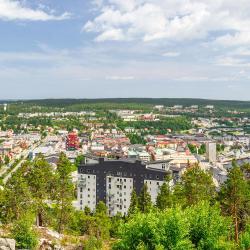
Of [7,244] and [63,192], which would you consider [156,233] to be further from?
[63,192]

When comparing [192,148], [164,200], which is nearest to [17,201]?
[164,200]

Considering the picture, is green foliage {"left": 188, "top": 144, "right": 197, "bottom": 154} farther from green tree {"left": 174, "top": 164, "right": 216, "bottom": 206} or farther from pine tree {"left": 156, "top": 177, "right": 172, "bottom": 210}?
green tree {"left": 174, "top": 164, "right": 216, "bottom": 206}

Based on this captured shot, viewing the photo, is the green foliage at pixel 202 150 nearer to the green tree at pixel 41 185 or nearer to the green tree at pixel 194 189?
the green tree at pixel 194 189

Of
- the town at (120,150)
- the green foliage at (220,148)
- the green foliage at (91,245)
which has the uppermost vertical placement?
the green foliage at (91,245)

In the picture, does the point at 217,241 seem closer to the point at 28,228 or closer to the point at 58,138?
the point at 28,228

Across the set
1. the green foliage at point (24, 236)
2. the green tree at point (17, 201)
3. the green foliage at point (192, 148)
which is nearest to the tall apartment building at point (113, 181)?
the green tree at point (17, 201)

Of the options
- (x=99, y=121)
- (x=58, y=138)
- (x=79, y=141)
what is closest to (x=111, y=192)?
(x=79, y=141)
